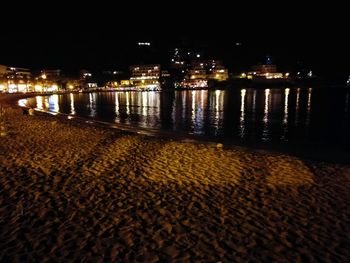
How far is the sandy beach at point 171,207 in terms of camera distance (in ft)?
20.2

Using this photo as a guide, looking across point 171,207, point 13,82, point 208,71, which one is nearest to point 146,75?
point 208,71

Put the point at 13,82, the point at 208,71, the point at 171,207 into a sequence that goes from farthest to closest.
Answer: the point at 208,71
the point at 13,82
the point at 171,207

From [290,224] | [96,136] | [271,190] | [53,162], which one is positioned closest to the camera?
[290,224]

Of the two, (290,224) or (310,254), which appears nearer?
(310,254)

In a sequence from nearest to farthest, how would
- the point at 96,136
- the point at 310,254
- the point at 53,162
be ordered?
the point at 310,254, the point at 53,162, the point at 96,136

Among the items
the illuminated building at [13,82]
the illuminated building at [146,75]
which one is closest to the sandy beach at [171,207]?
the illuminated building at [13,82]

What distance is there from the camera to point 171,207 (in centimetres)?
821

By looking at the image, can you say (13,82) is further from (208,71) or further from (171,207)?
(171,207)

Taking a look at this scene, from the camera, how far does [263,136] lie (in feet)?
74.8

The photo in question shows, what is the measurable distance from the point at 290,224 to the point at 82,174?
7.36 m

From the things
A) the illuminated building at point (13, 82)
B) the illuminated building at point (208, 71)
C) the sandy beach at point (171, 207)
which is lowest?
the sandy beach at point (171, 207)

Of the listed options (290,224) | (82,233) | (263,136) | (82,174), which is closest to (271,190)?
(290,224)

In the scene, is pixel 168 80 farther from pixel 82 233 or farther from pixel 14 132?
pixel 82 233

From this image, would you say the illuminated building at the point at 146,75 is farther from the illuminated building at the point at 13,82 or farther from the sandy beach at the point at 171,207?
the sandy beach at the point at 171,207
